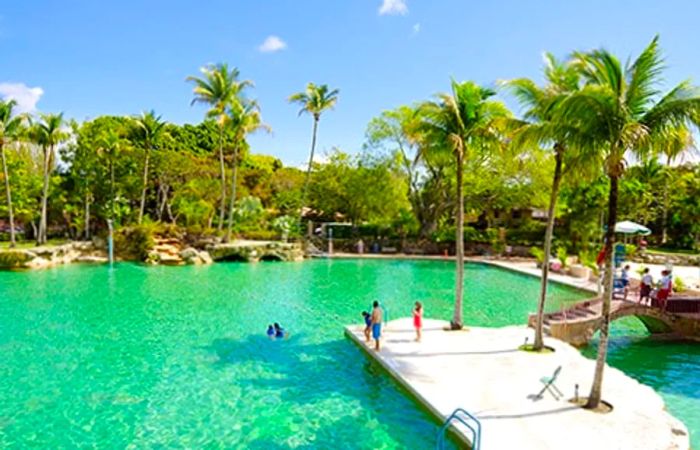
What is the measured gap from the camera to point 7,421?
9.38m

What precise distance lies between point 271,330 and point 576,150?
10137 millimetres

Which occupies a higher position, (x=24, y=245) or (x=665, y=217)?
(x=665, y=217)

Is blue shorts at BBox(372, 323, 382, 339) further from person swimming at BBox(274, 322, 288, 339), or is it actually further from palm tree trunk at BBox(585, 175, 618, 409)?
palm tree trunk at BBox(585, 175, 618, 409)

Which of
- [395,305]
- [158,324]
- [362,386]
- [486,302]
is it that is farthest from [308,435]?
[486,302]

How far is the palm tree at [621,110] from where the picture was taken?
26.6 ft

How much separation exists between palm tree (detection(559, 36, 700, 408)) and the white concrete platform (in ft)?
3.06

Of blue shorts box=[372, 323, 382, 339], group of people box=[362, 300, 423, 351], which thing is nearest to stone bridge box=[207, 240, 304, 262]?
group of people box=[362, 300, 423, 351]

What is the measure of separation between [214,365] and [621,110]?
10.7 m

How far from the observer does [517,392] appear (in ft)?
31.5

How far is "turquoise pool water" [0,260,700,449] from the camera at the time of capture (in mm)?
9023

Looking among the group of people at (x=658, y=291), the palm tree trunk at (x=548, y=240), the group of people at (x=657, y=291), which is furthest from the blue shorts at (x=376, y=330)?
the group of people at (x=658, y=291)

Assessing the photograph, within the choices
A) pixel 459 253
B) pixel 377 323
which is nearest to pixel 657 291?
pixel 459 253

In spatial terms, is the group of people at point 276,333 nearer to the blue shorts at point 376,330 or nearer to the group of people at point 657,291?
the blue shorts at point 376,330

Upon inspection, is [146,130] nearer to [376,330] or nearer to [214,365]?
[214,365]
